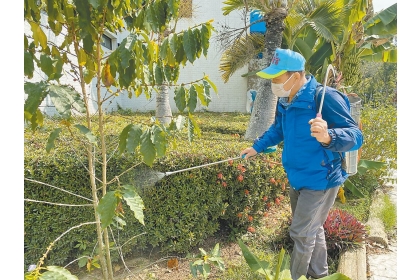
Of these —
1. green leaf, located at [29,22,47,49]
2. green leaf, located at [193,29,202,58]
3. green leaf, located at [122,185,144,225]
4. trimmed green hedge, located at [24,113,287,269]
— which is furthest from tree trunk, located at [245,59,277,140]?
green leaf, located at [29,22,47,49]

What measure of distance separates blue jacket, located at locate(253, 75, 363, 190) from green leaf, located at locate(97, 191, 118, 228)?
4.42ft

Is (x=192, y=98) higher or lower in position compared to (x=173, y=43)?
lower

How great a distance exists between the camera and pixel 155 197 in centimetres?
318

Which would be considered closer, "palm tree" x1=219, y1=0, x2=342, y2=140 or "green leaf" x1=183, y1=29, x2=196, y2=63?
"green leaf" x1=183, y1=29, x2=196, y2=63

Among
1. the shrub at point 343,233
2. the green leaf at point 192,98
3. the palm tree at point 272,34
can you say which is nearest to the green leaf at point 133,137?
the green leaf at point 192,98

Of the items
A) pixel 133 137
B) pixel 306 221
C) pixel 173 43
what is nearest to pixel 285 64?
pixel 173 43

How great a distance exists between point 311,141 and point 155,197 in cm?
155

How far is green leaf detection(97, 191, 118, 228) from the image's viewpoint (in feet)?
5.22

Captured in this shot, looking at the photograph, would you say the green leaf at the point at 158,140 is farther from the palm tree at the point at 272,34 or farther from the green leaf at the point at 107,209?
the palm tree at the point at 272,34

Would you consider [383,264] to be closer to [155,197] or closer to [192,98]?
[155,197]

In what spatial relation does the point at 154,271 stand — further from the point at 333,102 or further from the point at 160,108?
the point at 160,108

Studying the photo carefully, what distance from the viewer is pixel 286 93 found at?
2.47 m

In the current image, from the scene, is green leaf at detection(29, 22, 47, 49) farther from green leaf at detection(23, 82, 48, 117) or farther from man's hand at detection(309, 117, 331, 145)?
man's hand at detection(309, 117, 331, 145)

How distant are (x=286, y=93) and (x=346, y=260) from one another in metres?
1.78
